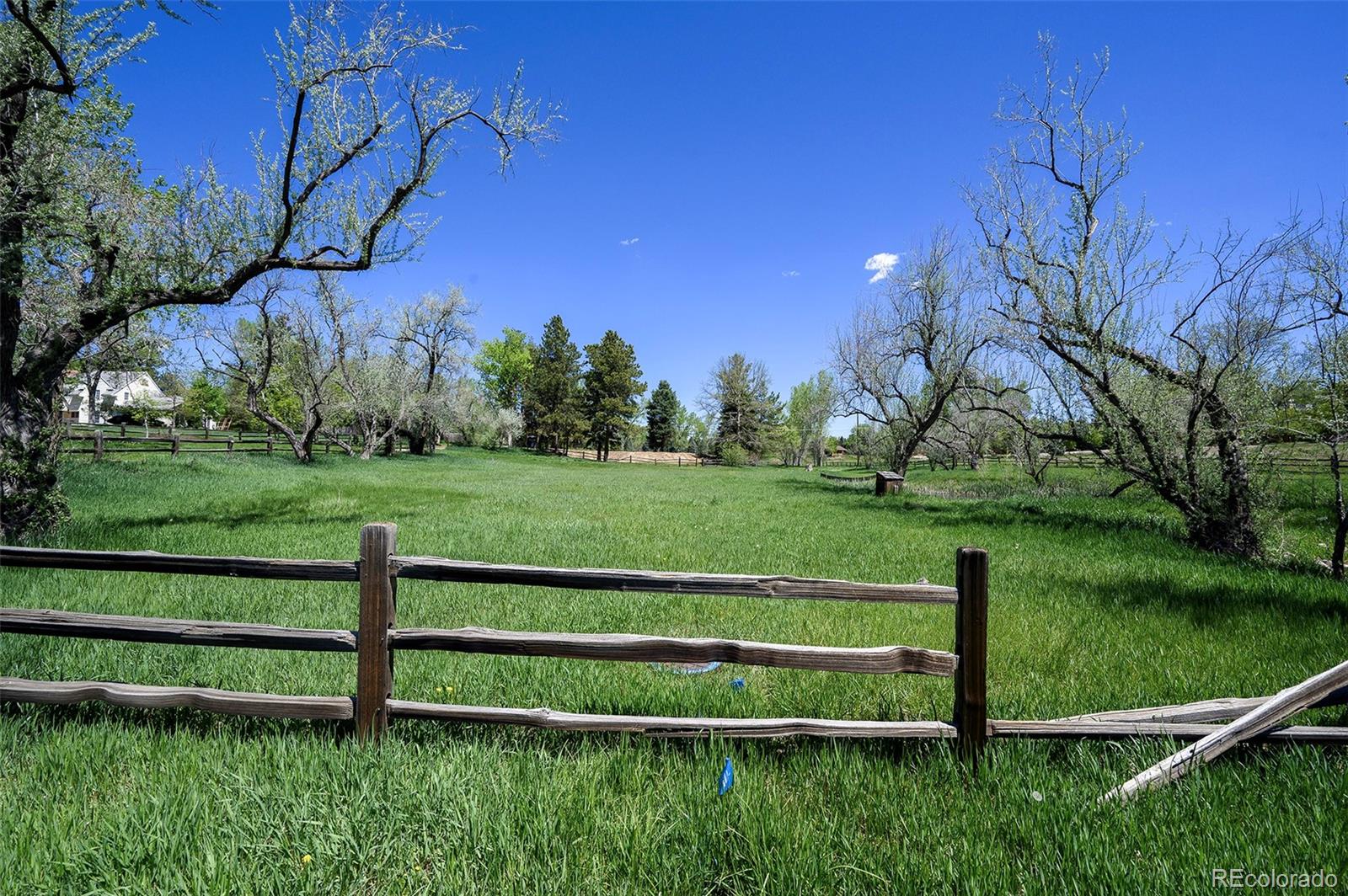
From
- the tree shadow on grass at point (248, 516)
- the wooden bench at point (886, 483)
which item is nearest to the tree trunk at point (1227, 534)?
the wooden bench at point (886, 483)

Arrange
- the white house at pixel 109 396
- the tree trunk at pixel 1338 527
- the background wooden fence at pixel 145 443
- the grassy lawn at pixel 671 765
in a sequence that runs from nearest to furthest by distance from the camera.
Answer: the grassy lawn at pixel 671 765
the tree trunk at pixel 1338 527
the white house at pixel 109 396
the background wooden fence at pixel 145 443

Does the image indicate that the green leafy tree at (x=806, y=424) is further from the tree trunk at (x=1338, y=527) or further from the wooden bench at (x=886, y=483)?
the tree trunk at (x=1338, y=527)

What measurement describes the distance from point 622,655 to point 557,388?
6516 cm

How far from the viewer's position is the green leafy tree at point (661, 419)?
8206 centimetres

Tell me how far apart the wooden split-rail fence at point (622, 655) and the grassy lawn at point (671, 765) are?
0.54 feet

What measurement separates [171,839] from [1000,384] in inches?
1005

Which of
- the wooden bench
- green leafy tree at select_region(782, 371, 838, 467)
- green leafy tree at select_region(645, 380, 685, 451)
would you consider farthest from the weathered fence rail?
green leafy tree at select_region(645, 380, 685, 451)

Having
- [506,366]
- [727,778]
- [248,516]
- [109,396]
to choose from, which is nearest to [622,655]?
[727,778]

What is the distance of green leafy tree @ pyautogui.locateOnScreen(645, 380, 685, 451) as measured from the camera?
82.1m

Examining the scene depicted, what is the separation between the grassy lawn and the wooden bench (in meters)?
13.4

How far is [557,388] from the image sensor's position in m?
66.6

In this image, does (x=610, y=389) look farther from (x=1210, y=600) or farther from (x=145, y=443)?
(x=1210, y=600)

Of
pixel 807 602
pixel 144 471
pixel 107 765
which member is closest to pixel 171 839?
pixel 107 765

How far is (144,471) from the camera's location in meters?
19.8
